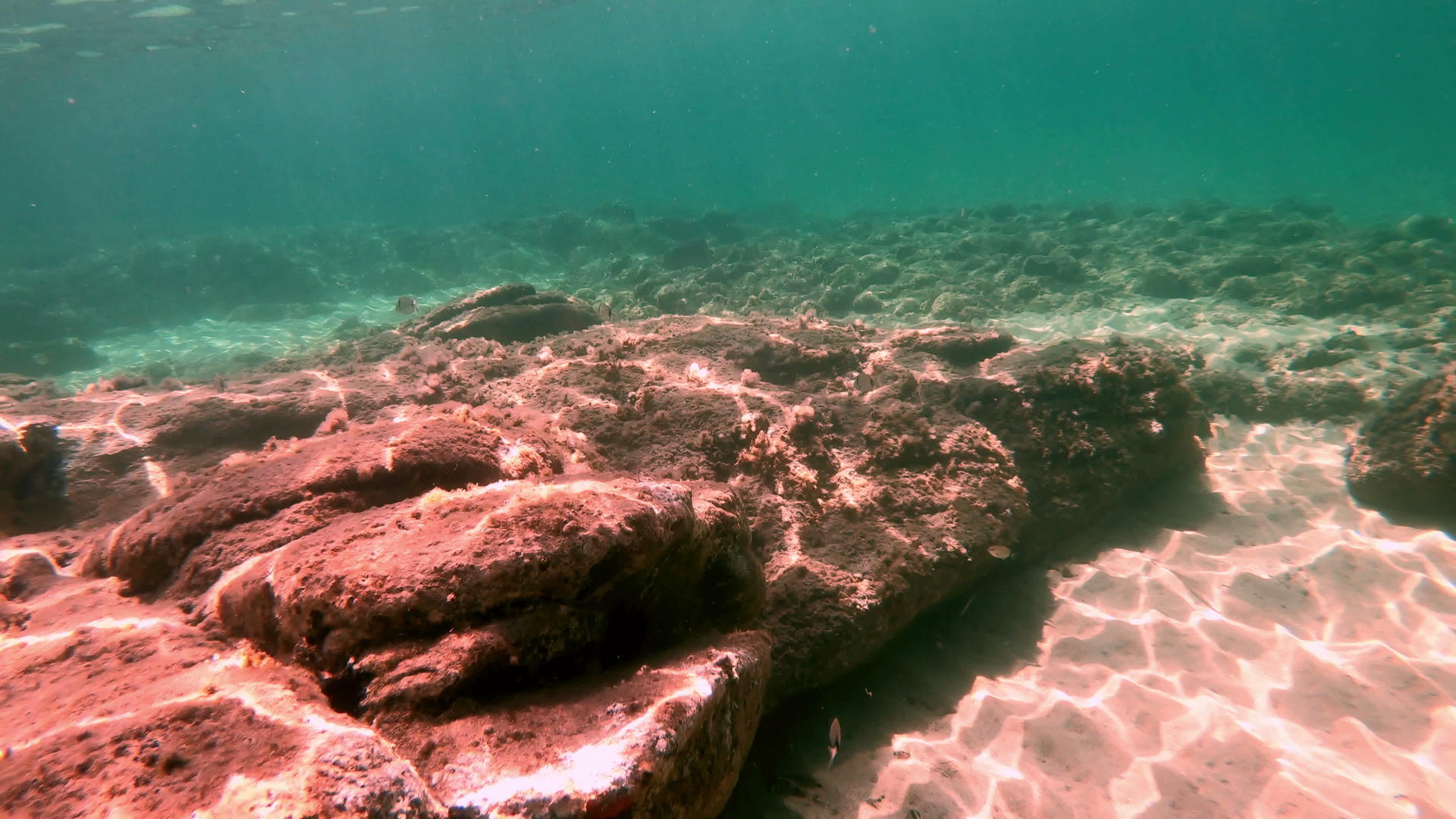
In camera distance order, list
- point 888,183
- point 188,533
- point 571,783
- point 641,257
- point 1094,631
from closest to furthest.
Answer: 1. point 571,783
2. point 188,533
3. point 1094,631
4. point 641,257
5. point 888,183

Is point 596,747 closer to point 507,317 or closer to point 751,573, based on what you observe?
point 751,573

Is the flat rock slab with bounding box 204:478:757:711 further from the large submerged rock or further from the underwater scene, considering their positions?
the large submerged rock

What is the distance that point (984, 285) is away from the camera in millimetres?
15953

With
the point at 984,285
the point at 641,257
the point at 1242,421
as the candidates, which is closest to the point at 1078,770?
the point at 1242,421

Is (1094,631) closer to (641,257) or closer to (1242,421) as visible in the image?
(1242,421)

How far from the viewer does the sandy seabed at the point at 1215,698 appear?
337 centimetres

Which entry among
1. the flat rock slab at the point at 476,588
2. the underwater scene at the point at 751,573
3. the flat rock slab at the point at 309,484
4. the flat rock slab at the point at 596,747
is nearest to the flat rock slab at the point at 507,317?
the underwater scene at the point at 751,573

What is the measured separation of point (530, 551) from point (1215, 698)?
15.4 ft

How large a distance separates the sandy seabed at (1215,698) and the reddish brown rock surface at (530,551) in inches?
27.4

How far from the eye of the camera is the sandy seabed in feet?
11.1

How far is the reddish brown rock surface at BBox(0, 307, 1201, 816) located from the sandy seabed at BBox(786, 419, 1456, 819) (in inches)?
27.4

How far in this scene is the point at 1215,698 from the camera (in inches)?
158

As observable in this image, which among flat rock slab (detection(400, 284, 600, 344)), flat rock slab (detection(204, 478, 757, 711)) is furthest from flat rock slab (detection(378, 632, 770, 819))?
flat rock slab (detection(400, 284, 600, 344))

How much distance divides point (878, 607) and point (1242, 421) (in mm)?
7444
